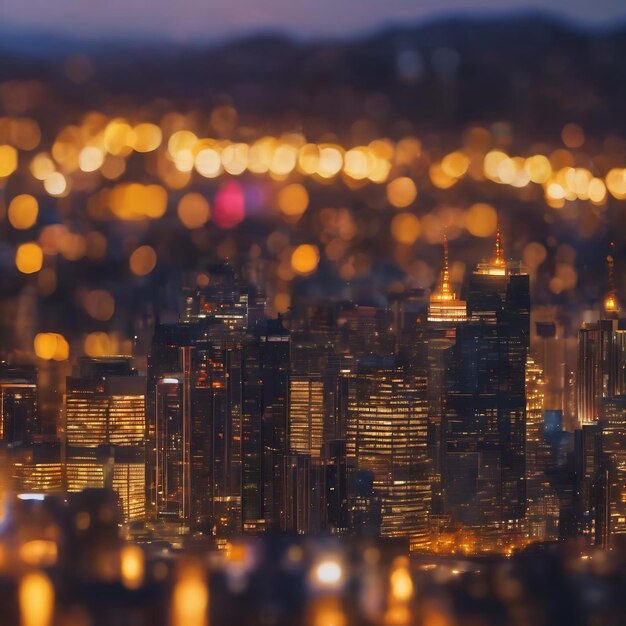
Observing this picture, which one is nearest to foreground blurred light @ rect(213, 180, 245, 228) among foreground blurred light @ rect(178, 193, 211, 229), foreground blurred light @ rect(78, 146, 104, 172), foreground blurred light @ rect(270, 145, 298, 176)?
foreground blurred light @ rect(178, 193, 211, 229)

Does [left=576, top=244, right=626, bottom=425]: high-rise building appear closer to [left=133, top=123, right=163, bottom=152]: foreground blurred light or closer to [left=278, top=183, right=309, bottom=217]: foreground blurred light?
[left=278, top=183, right=309, bottom=217]: foreground blurred light

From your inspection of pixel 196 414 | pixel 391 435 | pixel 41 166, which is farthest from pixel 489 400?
pixel 41 166

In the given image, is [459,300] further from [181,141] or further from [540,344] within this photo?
[181,141]

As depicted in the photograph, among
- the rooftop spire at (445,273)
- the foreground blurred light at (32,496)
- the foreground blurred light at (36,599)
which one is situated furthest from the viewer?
the rooftop spire at (445,273)

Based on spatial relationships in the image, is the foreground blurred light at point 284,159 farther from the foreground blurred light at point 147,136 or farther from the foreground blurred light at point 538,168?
the foreground blurred light at point 538,168

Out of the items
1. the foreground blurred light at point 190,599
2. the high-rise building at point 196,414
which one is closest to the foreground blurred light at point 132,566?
the foreground blurred light at point 190,599

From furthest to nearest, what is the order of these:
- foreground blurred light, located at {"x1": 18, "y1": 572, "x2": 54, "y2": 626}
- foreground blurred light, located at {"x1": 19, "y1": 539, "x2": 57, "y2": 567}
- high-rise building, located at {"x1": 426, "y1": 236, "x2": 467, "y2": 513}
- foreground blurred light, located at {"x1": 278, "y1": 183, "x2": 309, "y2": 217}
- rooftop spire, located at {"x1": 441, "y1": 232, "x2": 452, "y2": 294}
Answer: high-rise building, located at {"x1": 426, "y1": 236, "x2": 467, "y2": 513}, rooftop spire, located at {"x1": 441, "y1": 232, "x2": 452, "y2": 294}, foreground blurred light, located at {"x1": 278, "y1": 183, "x2": 309, "y2": 217}, foreground blurred light, located at {"x1": 19, "y1": 539, "x2": 57, "y2": 567}, foreground blurred light, located at {"x1": 18, "y1": 572, "x2": 54, "y2": 626}

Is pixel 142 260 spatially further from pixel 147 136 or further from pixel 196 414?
pixel 196 414
